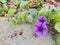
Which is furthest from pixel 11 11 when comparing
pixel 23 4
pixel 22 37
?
pixel 22 37

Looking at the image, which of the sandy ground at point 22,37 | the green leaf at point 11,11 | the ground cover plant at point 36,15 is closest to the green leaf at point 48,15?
the ground cover plant at point 36,15

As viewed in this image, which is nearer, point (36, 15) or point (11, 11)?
point (36, 15)

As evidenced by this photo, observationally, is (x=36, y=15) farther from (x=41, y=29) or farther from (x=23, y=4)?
(x=23, y=4)

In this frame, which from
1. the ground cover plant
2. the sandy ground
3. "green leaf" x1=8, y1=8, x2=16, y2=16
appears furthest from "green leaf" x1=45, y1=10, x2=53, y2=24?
"green leaf" x1=8, y1=8, x2=16, y2=16

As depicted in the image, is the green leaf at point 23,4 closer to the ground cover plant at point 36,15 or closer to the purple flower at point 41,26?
the ground cover plant at point 36,15

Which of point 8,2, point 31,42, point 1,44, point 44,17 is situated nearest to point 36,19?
point 44,17
